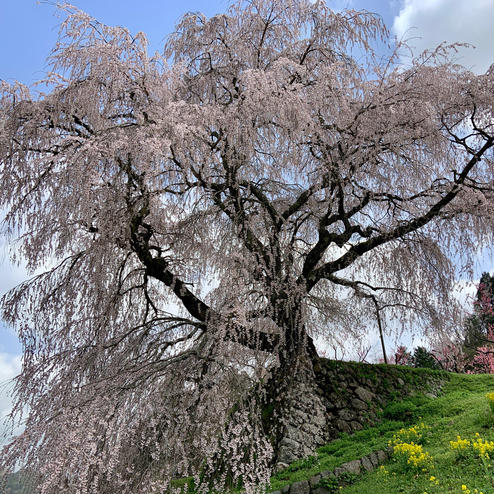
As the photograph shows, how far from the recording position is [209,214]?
590cm

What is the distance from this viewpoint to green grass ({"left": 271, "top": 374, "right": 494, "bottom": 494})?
4859mm

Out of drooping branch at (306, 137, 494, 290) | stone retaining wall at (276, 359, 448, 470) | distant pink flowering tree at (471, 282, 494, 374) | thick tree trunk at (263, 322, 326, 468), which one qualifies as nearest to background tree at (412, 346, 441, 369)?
distant pink flowering tree at (471, 282, 494, 374)

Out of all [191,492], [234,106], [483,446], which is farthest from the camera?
[191,492]

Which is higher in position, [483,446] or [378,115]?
[378,115]

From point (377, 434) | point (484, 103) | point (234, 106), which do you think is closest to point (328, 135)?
point (234, 106)

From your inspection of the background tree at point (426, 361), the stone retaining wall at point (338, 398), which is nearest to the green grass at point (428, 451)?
the stone retaining wall at point (338, 398)

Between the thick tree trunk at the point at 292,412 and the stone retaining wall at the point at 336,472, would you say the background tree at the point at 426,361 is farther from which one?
the stone retaining wall at the point at 336,472

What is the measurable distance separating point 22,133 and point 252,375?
3.87 metres

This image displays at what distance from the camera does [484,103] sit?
639 centimetres

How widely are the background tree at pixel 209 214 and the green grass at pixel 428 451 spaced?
791 millimetres

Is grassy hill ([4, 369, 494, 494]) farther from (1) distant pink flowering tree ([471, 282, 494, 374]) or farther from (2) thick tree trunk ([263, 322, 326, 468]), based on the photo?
(1) distant pink flowering tree ([471, 282, 494, 374])

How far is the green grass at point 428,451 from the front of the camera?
4.86 meters

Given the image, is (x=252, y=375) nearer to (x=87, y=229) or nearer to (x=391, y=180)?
(x=87, y=229)

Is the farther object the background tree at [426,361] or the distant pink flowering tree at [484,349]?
the background tree at [426,361]
